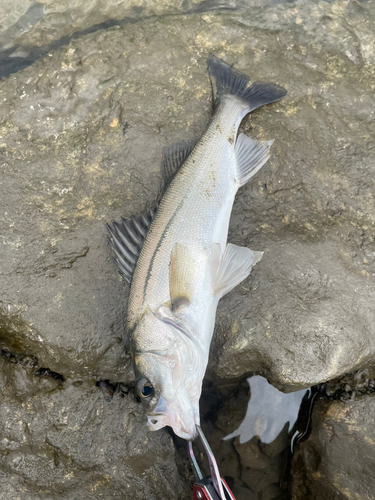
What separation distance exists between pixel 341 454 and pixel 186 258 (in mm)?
2236

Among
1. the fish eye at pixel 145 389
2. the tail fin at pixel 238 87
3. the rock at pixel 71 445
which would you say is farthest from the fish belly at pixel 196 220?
the rock at pixel 71 445

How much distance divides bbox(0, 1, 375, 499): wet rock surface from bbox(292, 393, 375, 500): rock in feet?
1.62

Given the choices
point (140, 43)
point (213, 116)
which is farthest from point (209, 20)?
point (213, 116)

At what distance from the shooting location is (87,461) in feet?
10.7

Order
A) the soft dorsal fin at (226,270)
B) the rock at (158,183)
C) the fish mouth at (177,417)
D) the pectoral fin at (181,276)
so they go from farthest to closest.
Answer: the rock at (158,183) < the soft dorsal fin at (226,270) < the pectoral fin at (181,276) < the fish mouth at (177,417)

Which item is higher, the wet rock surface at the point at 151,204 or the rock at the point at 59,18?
the rock at the point at 59,18

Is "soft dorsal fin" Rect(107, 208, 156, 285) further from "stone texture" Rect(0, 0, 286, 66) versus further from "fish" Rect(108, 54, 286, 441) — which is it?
"stone texture" Rect(0, 0, 286, 66)

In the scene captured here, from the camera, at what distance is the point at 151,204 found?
11.3 feet

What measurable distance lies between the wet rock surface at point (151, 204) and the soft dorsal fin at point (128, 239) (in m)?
0.26

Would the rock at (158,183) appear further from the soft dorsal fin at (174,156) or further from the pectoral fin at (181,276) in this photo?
the pectoral fin at (181,276)

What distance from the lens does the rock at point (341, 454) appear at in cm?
323

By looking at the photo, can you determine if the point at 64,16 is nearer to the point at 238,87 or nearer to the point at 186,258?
the point at 238,87

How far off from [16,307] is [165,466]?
1.98 metres

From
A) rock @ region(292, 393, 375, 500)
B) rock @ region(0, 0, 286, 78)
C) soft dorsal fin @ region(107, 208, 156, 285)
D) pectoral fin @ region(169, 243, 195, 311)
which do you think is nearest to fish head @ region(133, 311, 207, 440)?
pectoral fin @ region(169, 243, 195, 311)
